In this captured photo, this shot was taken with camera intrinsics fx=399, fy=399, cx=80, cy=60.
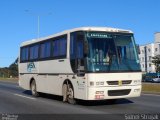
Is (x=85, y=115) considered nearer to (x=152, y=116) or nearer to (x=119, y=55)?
→ (x=152, y=116)

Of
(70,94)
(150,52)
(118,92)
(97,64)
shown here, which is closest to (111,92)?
(118,92)

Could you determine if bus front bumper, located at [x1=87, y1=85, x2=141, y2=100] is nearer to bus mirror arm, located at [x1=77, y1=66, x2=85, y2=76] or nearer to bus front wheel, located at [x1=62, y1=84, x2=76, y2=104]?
bus mirror arm, located at [x1=77, y1=66, x2=85, y2=76]

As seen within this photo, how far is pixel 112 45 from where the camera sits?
54.2 ft

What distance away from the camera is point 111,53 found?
16.3 metres

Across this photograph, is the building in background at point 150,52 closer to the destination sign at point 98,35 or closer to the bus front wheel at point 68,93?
the bus front wheel at point 68,93

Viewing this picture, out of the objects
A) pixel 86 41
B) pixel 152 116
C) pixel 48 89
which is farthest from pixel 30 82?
pixel 152 116

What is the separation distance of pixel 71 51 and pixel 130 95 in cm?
319

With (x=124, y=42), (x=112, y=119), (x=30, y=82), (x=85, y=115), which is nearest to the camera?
(x=112, y=119)

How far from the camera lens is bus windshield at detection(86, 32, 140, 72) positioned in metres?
16.0

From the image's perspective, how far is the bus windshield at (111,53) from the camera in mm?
16016

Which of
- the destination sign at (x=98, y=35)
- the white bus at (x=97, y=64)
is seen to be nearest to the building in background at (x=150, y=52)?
the white bus at (x=97, y=64)

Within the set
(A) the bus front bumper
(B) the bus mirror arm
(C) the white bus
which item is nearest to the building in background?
(C) the white bus

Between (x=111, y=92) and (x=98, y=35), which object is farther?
(x=98, y=35)

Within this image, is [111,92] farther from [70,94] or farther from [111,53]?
[70,94]
